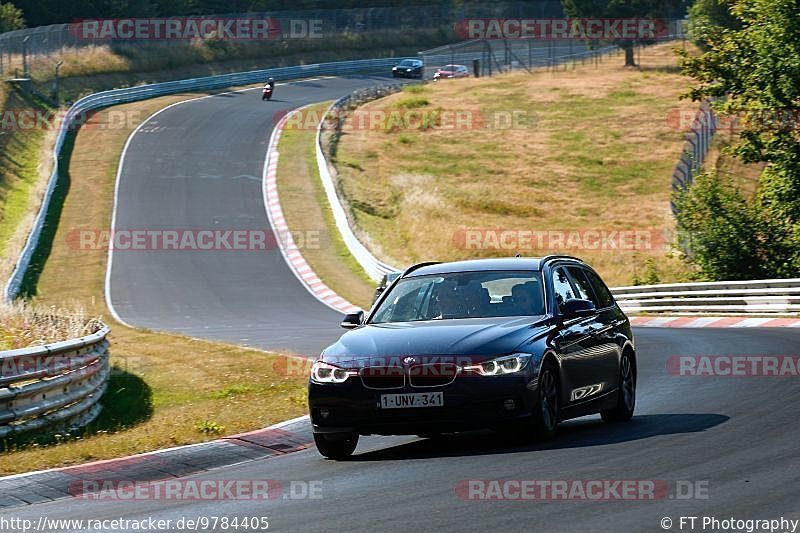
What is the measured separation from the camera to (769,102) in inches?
1267

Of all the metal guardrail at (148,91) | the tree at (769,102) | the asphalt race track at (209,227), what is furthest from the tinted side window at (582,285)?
the metal guardrail at (148,91)

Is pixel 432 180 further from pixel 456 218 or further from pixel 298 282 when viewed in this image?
pixel 298 282

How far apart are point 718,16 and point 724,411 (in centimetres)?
7438

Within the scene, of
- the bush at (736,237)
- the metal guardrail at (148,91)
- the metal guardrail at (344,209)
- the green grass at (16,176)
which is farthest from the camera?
the green grass at (16,176)

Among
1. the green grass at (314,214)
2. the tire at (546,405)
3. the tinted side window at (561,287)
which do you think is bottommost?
the green grass at (314,214)

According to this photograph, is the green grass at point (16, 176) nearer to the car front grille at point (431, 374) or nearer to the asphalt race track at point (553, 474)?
the asphalt race track at point (553, 474)

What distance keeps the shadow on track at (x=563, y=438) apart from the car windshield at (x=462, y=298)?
1.07m

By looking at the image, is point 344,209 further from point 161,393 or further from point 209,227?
point 161,393

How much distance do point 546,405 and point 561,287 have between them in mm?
1624

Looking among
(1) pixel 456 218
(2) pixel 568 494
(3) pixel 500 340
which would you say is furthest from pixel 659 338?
(1) pixel 456 218

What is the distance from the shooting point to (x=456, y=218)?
1897 inches

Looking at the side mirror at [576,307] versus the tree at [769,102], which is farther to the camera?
the tree at [769,102]

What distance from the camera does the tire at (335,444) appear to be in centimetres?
1024

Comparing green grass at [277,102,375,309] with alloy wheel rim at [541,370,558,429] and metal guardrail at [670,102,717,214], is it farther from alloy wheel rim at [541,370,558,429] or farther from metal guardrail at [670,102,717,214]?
alloy wheel rim at [541,370,558,429]
